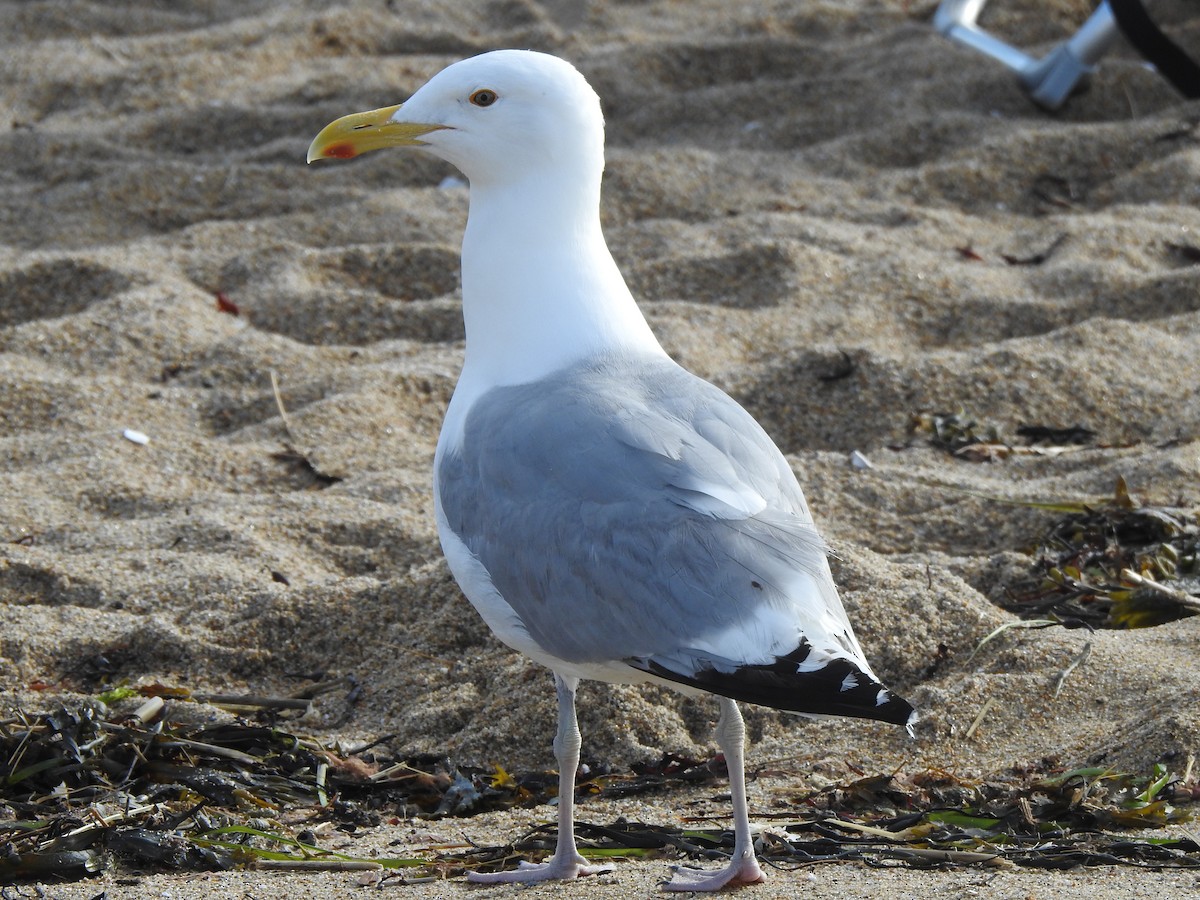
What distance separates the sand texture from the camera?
3133 mm

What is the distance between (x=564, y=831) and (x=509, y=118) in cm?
134

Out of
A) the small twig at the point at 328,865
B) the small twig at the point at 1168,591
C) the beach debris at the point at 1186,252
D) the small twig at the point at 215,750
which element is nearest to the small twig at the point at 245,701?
the small twig at the point at 215,750

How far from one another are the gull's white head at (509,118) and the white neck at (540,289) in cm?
3

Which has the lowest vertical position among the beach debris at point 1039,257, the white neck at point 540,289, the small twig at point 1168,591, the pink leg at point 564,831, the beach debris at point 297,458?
the beach debris at point 297,458

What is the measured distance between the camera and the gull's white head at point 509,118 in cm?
290

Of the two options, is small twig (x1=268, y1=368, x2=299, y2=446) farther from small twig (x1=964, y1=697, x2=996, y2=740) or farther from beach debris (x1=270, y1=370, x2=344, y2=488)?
small twig (x1=964, y1=697, x2=996, y2=740)

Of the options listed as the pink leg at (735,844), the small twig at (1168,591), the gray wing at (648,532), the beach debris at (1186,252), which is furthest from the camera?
the beach debris at (1186,252)

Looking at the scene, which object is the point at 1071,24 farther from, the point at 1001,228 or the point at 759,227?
the point at 759,227

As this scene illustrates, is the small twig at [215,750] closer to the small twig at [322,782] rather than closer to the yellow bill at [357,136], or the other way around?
the small twig at [322,782]

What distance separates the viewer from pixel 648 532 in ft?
7.79

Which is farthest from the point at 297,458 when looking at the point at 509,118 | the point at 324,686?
the point at 509,118

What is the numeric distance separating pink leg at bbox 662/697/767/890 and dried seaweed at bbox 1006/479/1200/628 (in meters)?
1.11

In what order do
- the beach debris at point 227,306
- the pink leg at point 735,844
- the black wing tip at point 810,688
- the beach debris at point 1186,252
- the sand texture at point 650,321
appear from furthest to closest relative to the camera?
the beach debris at point 1186,252 < the beach debris at point 227,306 < the sand texture at point 650,321 < the pink leg at point 735,844 < the black wing tip at point 810,688

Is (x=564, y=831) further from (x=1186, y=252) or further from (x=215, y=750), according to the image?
(x=1186, y=252)
